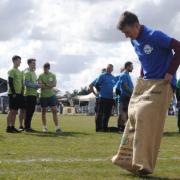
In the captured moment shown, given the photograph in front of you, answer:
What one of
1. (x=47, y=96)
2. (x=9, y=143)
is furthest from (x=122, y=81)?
(x=9, y=143)

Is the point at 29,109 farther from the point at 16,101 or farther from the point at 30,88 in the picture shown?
the point at 16,101

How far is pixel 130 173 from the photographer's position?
A: 23.5 ft

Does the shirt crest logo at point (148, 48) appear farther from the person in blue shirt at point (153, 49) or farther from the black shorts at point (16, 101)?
the black shorts at point (16, 101)

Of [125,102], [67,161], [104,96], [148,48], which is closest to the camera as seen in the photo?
[148,48]

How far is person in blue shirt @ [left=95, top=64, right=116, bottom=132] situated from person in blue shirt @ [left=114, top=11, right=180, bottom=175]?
9595 millimetres

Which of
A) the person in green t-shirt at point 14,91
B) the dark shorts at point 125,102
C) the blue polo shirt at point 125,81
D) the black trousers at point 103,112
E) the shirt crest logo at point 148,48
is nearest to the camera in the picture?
the shirt crest logo at point 148,48

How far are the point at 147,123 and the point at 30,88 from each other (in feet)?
29.8

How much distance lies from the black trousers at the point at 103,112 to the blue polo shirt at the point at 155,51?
972 cm

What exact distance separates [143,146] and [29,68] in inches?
367

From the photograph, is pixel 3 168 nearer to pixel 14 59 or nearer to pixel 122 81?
pixel 14 59

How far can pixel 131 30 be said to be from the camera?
6820 millimetres

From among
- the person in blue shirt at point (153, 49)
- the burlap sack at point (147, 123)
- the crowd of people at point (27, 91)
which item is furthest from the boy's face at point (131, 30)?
the crowd of people at point (27, 91)

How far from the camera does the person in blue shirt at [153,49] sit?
675 centimetres

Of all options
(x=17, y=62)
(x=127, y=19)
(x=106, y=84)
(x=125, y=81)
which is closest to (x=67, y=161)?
(x=127, y=19)
